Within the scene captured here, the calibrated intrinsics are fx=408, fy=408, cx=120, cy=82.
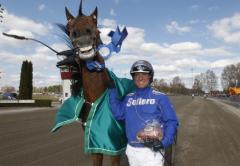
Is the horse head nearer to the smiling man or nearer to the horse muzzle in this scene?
the horse muzzle

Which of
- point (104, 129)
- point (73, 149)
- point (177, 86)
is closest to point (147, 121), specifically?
point (104, 129)

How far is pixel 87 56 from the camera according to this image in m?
4.48

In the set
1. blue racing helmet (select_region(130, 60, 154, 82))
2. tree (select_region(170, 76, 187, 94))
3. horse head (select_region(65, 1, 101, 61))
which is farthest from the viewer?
tree (select_region(170, 76, 187, 94))

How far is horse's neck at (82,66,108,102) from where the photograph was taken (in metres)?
4.66

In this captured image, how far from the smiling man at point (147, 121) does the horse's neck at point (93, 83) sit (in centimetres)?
74

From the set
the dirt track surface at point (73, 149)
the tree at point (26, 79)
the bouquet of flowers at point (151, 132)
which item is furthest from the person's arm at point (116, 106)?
the tree at point (26, 79)

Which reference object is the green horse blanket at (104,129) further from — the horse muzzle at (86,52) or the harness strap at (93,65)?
the horse muzzle at (86,52)

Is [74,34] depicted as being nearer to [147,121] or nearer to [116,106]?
[116,106]

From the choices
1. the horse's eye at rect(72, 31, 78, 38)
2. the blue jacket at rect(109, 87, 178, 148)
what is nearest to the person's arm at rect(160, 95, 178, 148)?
the blue jacket at rect(109, 87, 178, 148)

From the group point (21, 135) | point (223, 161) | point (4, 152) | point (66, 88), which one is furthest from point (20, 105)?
point (223, 161)

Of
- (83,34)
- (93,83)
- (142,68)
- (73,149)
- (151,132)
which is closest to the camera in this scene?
(151,132)

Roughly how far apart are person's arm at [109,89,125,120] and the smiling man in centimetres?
32

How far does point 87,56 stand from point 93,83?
35cm

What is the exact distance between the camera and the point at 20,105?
3609 cm
